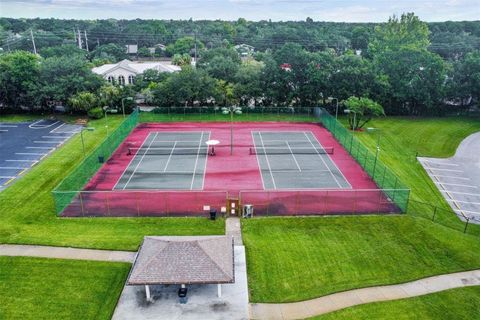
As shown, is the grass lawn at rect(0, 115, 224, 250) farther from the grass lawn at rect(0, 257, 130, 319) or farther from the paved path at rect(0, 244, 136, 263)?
the grass lawn at rect(0, 257, 130, 319)

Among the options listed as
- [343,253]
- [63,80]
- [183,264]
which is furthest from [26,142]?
[343,253]

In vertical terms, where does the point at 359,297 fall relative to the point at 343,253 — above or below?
below

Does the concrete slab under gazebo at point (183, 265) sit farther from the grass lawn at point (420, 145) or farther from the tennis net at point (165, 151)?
the tennis net at point (165, 151)

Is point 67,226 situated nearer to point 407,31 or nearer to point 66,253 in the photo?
point 66,253

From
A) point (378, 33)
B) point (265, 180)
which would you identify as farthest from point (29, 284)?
point (378, 33)

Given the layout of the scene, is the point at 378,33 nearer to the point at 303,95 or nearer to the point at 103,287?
the point at 303,95

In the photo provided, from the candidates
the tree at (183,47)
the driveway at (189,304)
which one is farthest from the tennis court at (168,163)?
the tree at (183,47)
